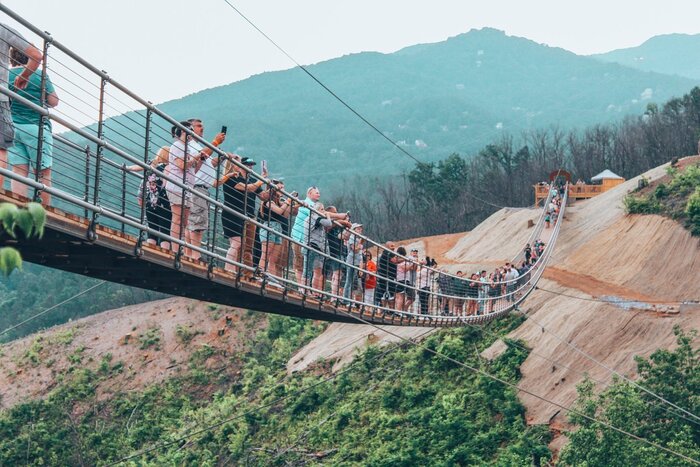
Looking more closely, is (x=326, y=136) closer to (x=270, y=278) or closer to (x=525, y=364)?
(x=525, y=364)

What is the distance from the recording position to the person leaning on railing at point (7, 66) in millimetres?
8219

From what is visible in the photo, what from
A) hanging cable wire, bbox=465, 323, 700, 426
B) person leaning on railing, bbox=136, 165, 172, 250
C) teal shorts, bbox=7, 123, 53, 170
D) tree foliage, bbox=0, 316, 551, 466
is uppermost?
teal shorts, bbox=7, 123, 53, 170

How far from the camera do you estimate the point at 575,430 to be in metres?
23.7

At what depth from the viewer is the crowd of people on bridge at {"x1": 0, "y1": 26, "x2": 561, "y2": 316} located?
28.1 feet

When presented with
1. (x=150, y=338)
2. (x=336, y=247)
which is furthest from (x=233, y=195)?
(x=150, y=338)

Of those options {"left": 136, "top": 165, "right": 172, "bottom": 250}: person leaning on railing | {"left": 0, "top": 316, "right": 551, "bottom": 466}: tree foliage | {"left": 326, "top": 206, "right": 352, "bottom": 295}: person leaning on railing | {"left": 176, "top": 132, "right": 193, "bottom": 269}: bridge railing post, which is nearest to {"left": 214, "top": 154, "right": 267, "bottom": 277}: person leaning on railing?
{"left": 136, "top": 165, "right": 172, "bottom": 250}: person leaning on railing

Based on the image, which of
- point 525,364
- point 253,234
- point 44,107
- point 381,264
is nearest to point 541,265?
point 525,364

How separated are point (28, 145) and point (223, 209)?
120 inches

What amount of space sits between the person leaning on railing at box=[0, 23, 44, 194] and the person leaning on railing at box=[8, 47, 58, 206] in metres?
0.05

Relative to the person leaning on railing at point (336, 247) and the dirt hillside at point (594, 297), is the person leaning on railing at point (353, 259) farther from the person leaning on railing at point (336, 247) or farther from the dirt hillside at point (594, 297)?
the dirt hillside at point (594, 297)

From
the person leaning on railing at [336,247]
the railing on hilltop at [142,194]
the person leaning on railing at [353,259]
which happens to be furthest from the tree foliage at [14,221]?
the person leaning on railing at [353,259]

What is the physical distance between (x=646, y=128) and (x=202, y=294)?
70551mm

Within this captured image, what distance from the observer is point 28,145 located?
838 centimetres

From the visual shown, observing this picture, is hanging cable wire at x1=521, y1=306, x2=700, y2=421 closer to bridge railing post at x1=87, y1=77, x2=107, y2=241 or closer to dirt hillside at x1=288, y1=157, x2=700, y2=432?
dirt hillside at x1=288, y1=157, x2=700, y2=432
